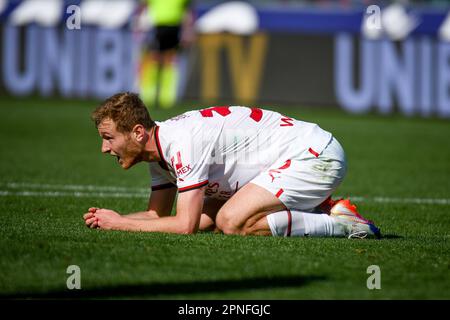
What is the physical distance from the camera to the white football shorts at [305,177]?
23.0 feet

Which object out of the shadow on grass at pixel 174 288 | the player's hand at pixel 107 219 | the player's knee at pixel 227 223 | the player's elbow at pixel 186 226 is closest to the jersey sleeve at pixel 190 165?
the player's elbow at pixel 186 226

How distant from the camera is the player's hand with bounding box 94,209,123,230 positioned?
271 inches

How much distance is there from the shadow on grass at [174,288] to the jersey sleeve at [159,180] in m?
1.90

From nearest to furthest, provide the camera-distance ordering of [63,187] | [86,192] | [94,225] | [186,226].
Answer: [186,226], [94,225], [86,192], [63,187]

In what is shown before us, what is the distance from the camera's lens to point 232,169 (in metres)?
7.03

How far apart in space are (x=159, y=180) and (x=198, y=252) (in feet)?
4.20

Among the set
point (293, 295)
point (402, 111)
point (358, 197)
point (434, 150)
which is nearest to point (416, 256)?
point (293, 295)

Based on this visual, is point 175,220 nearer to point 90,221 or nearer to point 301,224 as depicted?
point 90,221

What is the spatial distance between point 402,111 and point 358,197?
10202 millimetres

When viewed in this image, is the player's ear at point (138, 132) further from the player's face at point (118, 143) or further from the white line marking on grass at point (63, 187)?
the white line marking on grass at point (63, 187)

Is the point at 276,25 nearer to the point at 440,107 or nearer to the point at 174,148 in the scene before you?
the point at 440,107

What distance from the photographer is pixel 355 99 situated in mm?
20438

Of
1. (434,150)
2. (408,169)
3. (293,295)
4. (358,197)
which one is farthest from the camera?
(434,150)

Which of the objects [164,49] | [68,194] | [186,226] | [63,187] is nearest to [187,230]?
[186,226]
